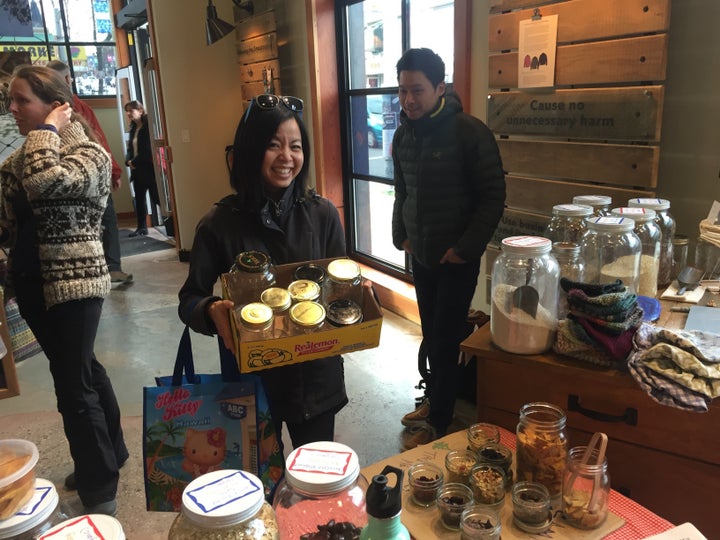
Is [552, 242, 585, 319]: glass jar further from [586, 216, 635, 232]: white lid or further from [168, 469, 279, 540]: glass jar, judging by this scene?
[168, 469, 279, 540]: glass jar

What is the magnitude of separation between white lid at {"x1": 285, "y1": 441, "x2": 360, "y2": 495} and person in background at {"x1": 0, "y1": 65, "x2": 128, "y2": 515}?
53.3 inches

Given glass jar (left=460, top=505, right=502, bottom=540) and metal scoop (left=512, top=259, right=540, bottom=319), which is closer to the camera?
glass jar (left=460, top=505, right=502, bottom=540)

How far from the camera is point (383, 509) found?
0.67m

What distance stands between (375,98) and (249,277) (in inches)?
128

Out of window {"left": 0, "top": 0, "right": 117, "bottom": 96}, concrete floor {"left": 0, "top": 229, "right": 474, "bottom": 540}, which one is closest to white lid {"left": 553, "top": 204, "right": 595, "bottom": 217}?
concrete floor {"left": 0, "top": 229, "right": 474, "bottom": 540}

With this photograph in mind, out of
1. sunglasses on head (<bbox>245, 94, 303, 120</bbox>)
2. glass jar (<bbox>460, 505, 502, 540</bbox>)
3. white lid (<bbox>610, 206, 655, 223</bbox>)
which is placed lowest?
glass jar (<bbox>460, 505, 502, 540</bbox>)

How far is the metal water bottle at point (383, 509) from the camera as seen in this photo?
67cm

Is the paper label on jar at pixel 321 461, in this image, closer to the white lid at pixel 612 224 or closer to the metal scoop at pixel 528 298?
the metal scoop at pixel 528 298

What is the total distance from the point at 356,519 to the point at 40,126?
65.5 inches

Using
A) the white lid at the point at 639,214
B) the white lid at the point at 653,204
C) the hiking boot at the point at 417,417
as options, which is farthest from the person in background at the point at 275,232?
the hiking boot at the point at 417,417

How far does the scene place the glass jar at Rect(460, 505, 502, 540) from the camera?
0.88m

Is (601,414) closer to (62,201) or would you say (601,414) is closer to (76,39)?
(62,201)

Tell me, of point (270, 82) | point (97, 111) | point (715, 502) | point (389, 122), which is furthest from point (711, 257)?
point (97, 111)

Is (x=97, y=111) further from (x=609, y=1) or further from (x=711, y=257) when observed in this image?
(x=711, y=257)
